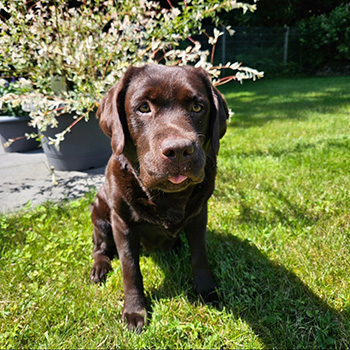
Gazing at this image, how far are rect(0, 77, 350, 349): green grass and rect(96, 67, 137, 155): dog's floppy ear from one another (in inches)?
37.1

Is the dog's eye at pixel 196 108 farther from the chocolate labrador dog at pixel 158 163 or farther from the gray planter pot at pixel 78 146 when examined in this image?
A: the gray planter pot at pixel 78 146

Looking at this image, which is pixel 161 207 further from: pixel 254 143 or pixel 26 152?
pixel 26 152

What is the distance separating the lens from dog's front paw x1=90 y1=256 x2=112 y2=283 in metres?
1.92

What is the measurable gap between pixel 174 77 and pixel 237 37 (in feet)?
47.1

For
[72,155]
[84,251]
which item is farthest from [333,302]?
[72,155]

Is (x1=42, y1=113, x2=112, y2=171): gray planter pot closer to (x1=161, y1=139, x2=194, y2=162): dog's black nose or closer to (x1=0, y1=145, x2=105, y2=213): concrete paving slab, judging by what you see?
(x1=0, y1=145, x2=105, y2=213): concrete paving slab

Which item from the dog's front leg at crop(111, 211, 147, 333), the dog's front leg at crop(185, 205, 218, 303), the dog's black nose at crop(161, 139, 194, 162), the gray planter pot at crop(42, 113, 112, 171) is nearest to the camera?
the dog's black nose at crop(161, 139, 194, 162)

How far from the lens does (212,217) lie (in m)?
2.60

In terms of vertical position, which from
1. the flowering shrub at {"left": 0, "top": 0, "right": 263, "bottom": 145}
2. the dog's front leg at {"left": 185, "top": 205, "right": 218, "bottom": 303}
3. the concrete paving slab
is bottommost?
the concrete paving slab

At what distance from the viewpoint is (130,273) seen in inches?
65.3

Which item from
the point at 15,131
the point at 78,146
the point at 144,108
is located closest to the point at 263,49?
the point at 15,131

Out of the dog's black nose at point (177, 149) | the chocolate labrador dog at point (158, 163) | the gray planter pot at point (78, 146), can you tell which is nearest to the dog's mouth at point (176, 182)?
the chocolate labrador dog at point (158, 163)

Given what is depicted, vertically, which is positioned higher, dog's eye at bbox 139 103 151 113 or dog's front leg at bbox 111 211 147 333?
dog's eye at bbox 139 103 151 113

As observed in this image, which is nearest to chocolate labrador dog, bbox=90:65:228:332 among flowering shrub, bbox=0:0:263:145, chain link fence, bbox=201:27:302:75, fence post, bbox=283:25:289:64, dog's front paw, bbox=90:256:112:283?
dog's front paw, bbox=90:256:112:283
